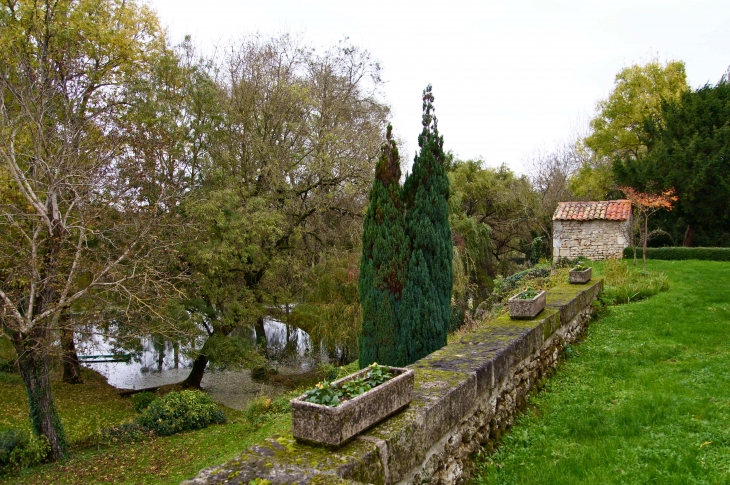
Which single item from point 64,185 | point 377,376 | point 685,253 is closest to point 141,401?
point 64,185

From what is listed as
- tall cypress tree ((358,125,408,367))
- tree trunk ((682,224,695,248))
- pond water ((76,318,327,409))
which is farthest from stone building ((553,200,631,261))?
tall cypress tree ((358,125,408,367))

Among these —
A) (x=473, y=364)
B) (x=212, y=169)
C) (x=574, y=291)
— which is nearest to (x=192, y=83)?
(x=212, y=169)

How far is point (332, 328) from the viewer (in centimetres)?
1425

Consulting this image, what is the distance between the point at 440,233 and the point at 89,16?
10.4 metres

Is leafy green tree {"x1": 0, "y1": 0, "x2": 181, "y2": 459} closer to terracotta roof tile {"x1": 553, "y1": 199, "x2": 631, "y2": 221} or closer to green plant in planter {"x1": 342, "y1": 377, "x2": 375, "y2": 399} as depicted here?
green plant in planter {"x1": 342, "y1": 377, "x2": 375, "y2": 399}

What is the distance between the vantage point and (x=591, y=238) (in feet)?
63.1

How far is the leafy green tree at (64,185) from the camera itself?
28.0ft

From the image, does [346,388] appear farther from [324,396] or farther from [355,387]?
[324,396]

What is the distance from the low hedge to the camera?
55.4 ft

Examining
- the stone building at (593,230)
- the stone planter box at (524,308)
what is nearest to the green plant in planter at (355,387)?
the stone planter box at (524,308)

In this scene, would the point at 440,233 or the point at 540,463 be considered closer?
the point at 540,463

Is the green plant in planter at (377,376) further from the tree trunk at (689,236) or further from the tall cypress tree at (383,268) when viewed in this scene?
the tree trunk at (689,236)

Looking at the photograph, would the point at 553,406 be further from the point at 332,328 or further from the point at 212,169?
the point at 212,169

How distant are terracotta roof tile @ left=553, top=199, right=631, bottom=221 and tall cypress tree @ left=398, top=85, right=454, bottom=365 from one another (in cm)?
1332
